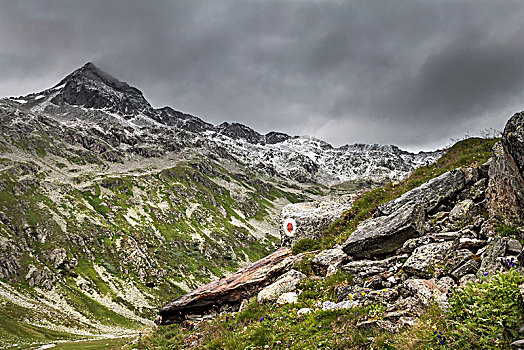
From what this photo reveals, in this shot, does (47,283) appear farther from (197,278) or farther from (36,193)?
(36,193)

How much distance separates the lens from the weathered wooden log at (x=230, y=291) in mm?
17781

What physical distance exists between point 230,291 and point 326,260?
7.18 m

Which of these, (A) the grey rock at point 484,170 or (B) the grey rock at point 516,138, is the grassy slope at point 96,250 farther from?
(B) the grey rock at point 516,138

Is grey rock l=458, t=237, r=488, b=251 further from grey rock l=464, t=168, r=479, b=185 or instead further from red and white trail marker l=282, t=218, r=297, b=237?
red and white trail marker l=282, t=218, r=297, b=237

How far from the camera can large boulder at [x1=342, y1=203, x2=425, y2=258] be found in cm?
1240

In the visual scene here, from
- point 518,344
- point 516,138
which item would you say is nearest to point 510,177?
point 516,138

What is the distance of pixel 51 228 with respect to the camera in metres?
137

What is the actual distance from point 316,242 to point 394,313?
11.0 m

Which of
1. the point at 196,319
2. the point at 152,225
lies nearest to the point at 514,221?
the point at 196,319

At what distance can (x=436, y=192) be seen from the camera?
44.9 feet

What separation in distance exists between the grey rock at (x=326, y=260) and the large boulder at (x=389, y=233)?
70 centimetres

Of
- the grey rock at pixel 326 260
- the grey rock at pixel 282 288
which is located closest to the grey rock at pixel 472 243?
the grey rock at pixel 326 260

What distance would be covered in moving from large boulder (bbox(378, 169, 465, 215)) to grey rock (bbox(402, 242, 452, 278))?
10.9ft

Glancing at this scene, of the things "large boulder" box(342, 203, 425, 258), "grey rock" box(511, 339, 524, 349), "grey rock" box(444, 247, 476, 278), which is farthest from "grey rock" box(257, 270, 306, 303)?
"grey rock" box(511, 339, 524, 349)
